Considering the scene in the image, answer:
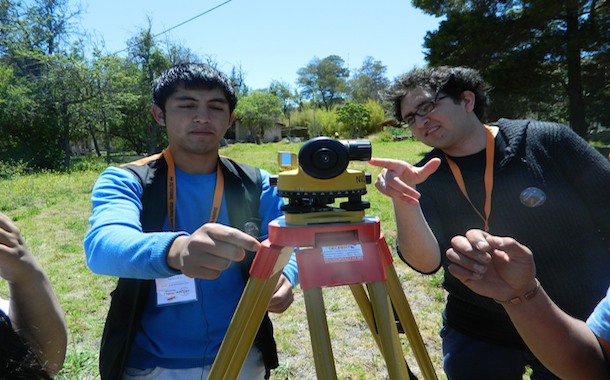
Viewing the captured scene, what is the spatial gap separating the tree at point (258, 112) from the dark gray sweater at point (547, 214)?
1575 inches

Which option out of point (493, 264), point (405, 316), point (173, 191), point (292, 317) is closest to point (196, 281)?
point (173, 191)

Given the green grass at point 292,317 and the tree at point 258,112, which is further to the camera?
the tree at point 258,112

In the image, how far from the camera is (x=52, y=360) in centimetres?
131

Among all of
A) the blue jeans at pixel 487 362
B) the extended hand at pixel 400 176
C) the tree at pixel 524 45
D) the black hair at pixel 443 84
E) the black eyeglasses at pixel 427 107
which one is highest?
the tree at pixel 524 45

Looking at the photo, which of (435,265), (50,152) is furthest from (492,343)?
(50,152)

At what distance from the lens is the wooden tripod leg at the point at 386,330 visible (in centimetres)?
100

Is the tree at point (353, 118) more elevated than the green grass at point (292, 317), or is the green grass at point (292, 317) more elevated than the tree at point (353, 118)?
the tree at point (353, 118)

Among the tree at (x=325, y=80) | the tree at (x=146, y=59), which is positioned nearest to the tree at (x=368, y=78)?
the tree at (x=325, y=80)

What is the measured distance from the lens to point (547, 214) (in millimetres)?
1729

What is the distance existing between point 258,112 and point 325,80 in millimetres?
25689

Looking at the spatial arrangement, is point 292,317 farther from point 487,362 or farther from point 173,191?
point 173,191

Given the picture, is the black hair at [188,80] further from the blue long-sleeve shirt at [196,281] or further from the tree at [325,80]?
the tree at [325,80]

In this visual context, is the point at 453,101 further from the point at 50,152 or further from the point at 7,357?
the point at 50,152

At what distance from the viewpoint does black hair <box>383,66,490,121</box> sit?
204 cm
